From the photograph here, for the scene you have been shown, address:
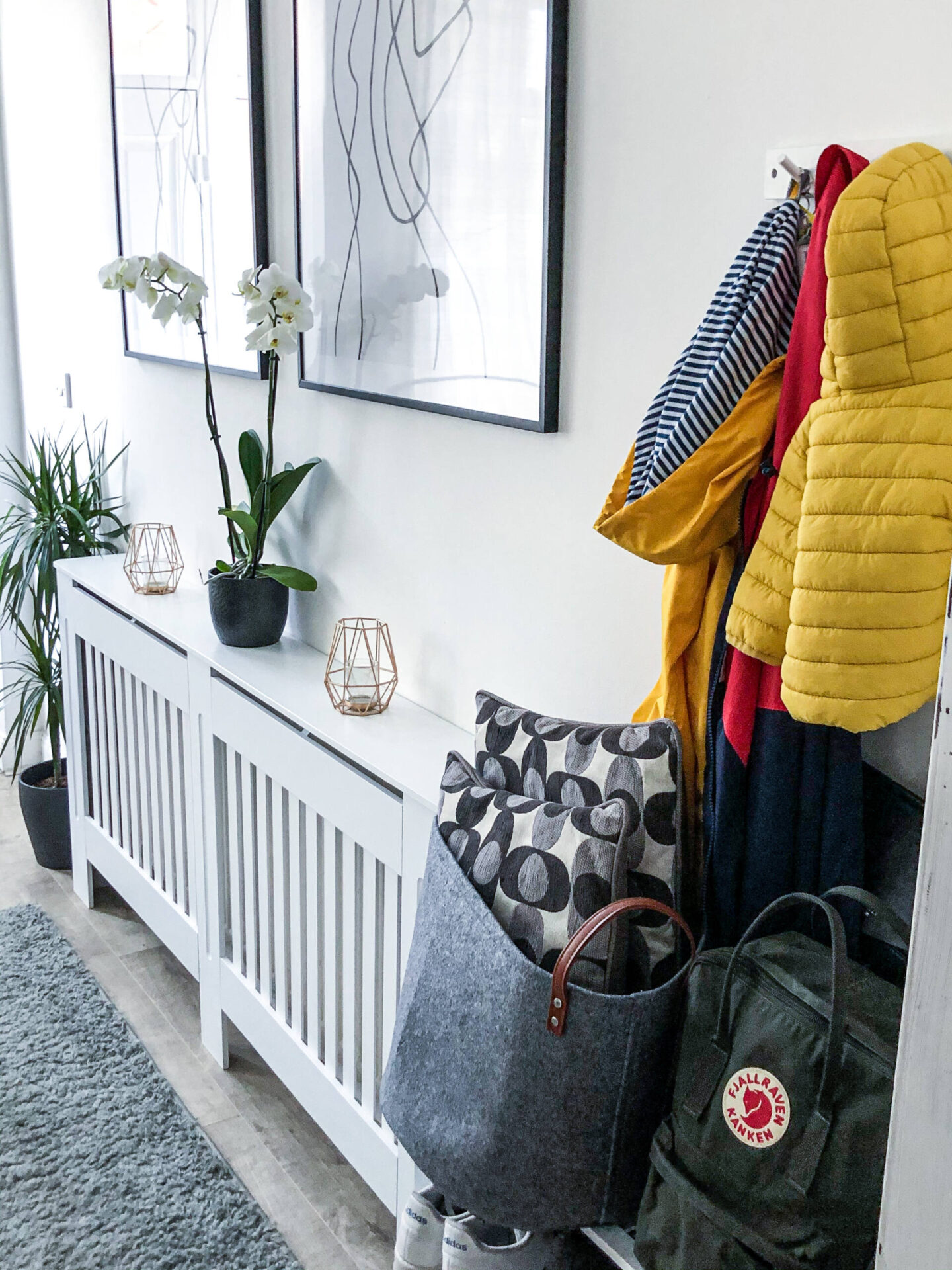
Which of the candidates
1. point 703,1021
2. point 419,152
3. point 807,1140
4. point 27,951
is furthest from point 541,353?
point 27,951

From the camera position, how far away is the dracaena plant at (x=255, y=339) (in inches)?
76.9

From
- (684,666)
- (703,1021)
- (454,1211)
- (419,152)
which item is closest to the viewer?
(703,1021)

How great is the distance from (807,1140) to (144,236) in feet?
7.47

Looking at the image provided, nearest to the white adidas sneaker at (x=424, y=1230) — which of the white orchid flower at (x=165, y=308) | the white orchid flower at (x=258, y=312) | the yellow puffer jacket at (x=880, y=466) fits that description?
the yellow puffer jacket at (x=880, y=466)

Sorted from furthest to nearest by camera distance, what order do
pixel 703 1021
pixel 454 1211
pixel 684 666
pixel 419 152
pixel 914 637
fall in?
1. pixel 419 152
2. pixel 454 1211
3. pixel 684 666
4. pixel 703 1021
5. pixel 914 637

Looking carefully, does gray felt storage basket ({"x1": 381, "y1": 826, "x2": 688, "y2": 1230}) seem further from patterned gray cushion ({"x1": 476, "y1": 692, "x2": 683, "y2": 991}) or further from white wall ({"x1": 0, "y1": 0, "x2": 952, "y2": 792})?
white wall ({"x1": 0, "y1": 0, "x2": 952, "y2": 792})

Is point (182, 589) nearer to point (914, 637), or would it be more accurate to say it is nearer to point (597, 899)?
point (597, 899)

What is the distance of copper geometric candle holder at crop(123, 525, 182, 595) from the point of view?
8.45ft

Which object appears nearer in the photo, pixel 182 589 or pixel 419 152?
pixel 419 152

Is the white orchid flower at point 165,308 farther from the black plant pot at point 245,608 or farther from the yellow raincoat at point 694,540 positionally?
the yellow raincoat at point 694,540

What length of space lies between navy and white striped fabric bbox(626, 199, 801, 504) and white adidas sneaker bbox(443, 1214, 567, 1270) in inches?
33.5

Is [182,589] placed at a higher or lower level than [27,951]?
higher

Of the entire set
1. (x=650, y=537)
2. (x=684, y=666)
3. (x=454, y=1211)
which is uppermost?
(x=650, y=537)

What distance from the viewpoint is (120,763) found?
268cm
